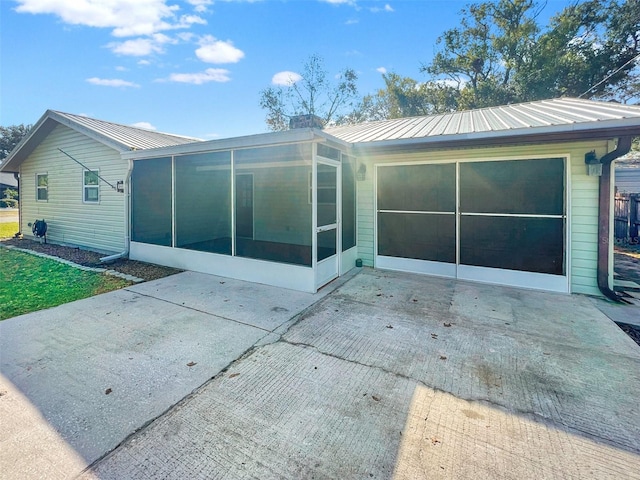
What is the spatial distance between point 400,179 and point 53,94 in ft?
49.2

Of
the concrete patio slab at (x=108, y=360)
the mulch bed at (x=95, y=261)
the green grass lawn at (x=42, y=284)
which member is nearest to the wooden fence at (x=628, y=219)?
the concrete patio slab at (x=108, y=360)

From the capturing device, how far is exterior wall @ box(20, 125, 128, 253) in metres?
8.14

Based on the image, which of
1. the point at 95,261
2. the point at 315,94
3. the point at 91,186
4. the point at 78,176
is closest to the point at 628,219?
the point at 95,261

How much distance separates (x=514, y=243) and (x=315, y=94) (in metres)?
20.3

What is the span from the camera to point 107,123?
950 cm

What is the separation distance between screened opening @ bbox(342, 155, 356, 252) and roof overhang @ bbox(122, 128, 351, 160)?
30.1 inches

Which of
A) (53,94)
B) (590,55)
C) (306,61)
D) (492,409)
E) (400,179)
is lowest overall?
(492,409)

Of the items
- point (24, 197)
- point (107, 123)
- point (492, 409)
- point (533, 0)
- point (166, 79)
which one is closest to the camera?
point (492, 409)

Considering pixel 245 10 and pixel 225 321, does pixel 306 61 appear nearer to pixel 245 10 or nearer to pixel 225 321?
pixel 245 10

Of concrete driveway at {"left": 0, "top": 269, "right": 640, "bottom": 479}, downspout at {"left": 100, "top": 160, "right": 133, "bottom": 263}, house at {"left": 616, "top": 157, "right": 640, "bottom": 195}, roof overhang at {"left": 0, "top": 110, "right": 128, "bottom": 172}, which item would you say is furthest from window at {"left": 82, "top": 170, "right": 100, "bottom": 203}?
house at {"left": 616, "top": 157, "right": 640, "bottom": 195}

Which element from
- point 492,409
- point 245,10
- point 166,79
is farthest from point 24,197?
point 492,409

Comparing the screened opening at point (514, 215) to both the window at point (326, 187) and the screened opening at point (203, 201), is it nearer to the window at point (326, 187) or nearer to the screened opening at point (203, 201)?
the window at point (326, 187)

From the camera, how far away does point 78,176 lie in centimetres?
902

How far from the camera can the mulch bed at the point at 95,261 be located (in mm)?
6387
